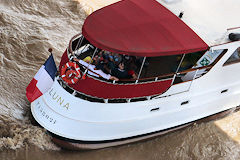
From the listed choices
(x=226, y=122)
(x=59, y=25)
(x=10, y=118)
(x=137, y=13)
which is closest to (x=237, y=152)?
(x=226, y=122)

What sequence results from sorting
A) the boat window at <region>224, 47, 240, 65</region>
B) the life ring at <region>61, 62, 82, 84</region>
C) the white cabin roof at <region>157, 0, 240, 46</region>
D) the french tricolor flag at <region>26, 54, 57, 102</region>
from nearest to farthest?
1. the life ring at <region>61, 62, 82, 84</region>
2. the french tricolor flag at <region>26, 54, 57, 102</region>
3. the white cabin roof at <region>157, 0, 240, 46</region>
4. the boat window at <region>224, 47, 240, 65</region>

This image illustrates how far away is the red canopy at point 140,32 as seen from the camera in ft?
21.7

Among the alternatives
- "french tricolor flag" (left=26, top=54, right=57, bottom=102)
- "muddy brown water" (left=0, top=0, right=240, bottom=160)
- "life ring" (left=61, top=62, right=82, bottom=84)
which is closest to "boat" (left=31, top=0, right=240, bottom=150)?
"life ring" (left=61, top=62, right=82, bottom=84)

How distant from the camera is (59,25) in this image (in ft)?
39.0

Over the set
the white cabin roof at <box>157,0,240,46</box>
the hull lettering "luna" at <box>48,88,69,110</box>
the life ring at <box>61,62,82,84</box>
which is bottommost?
the hull lettering "luna" at <box>48,88,69,110</box>

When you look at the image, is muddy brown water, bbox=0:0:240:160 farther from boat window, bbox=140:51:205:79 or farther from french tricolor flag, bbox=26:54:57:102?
boat window, bbox=140:51:205:79

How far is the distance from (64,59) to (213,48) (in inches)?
120

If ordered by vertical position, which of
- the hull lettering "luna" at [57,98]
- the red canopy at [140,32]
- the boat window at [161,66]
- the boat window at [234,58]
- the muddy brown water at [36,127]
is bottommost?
the muddy brown water at [36,127]

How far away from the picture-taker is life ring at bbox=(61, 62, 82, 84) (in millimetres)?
6863

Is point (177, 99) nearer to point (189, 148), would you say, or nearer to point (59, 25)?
point (189, 148)

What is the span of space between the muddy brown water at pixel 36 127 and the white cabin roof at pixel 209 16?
2.46 meters

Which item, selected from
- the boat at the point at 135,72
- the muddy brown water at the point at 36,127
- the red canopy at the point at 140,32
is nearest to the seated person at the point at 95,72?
the boat at the point at 135,72

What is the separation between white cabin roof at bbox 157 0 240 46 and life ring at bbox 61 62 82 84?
2.58m

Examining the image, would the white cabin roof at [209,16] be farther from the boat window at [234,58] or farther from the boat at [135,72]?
the boat window at [234,58]
